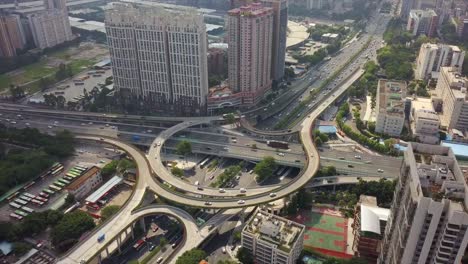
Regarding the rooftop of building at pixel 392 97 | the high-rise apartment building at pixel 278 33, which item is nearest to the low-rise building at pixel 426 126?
the rooftop of building at pixel 392 97

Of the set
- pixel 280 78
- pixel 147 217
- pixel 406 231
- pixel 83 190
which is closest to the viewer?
pixel 406 231

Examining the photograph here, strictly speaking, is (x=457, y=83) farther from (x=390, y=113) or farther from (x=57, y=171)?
(x=57, y=171)

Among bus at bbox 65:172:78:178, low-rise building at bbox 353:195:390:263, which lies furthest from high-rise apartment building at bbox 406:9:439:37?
bus at bbox 65:172:78:178

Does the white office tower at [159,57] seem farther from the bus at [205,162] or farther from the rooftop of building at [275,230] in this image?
the rooftop of building at [275,230]

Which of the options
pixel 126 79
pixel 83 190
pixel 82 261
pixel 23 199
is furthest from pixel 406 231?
pixel 126 79

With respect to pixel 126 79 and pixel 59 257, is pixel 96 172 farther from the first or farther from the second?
pixel 126 79

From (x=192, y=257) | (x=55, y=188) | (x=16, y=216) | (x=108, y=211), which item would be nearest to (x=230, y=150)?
(x=108, y=211)
